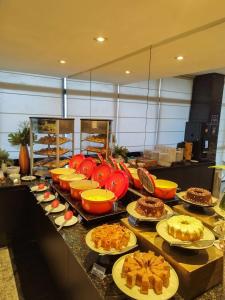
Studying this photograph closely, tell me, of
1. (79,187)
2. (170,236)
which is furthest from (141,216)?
(79,187)

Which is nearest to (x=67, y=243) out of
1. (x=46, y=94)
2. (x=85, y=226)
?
(x=85, y=226)

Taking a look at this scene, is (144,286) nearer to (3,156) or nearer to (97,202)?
(97,202)

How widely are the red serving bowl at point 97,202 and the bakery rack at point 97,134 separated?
1.41 metres

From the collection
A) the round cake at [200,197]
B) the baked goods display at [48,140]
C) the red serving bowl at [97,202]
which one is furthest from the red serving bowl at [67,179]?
the round cake at [200,197]

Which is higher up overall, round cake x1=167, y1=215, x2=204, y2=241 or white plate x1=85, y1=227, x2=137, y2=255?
round cake x1=167, y1=215, x2=204, y2=241

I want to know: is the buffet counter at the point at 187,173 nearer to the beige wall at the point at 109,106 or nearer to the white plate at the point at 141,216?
the beige wall at the point at 109,106

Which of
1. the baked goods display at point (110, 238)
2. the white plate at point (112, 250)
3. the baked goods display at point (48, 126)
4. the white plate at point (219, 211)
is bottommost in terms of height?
the white plate at point (112, 250)

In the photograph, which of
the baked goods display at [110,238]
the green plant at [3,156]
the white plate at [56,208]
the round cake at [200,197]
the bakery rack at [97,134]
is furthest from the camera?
the bakery rack at [97,134]

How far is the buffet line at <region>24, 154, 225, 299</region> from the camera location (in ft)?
2.41

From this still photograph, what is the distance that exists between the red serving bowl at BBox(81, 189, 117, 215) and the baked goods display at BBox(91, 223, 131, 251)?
0.71ft

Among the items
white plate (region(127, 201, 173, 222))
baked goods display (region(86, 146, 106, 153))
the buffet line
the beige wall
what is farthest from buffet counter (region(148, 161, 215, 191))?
white plate (region(127, 201, 173, 222))

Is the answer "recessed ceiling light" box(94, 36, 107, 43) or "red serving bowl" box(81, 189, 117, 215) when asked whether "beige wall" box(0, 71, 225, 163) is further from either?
"red serving bowl" box(81, 189, 117, 215)

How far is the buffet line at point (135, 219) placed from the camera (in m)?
0.73

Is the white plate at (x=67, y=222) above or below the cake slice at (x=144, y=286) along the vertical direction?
below
